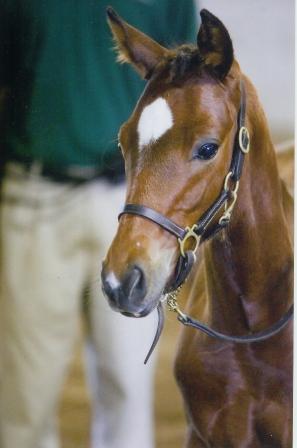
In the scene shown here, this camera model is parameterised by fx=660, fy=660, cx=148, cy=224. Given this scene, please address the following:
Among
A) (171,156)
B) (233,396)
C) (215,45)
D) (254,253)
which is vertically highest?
(215,45)

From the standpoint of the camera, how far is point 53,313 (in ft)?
2.88

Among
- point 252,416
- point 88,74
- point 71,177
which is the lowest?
point 252,416

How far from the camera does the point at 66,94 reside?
86 cm

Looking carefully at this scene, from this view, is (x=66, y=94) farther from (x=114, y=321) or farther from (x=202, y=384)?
(x=202, y=384)

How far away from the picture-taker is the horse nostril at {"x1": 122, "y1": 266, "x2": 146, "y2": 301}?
2.27ft

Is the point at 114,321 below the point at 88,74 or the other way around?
below

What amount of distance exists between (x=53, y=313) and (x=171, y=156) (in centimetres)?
29

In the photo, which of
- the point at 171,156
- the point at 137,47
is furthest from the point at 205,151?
the point at 137,47

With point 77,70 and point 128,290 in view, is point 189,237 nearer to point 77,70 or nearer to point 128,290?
point 128,290

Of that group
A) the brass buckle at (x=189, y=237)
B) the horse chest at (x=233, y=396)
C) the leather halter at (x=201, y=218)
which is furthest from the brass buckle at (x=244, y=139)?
the horse chest at (x=233, y=396)

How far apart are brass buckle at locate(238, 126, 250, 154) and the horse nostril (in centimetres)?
20

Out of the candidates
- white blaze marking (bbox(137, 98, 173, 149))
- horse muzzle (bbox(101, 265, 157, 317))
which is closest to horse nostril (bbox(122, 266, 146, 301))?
horse muzzle (bbox(101, 265, 157, 317))

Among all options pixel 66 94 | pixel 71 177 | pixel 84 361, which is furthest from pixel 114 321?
pixel 66 94

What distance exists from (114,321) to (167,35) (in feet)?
1.24
